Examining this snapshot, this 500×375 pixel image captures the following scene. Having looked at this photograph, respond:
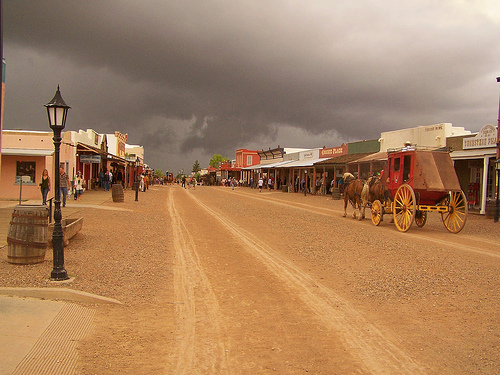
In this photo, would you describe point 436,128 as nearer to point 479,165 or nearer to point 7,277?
point 479,165

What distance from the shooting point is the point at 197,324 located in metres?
5.29

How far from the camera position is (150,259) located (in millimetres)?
8992

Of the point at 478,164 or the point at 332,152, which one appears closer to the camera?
the point at 478,164

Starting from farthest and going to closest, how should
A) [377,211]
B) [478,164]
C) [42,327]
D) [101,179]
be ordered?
[101,179]
[478,164]
[377,211]
[42,327]

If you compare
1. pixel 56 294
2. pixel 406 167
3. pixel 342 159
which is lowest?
pixel 56 294

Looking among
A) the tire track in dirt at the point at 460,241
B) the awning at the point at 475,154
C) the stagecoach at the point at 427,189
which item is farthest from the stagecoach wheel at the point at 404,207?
the awning at the point at 475,154

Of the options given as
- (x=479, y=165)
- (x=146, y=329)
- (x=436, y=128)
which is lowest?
(x=146, y=329)

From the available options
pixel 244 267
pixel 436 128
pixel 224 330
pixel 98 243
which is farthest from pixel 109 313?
pixel 436 128

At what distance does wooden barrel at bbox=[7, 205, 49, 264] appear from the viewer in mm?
7430

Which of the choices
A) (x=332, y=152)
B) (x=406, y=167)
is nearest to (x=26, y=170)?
(x=406, y=167)

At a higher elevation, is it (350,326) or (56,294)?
(56,294)

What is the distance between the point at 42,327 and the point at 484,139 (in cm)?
2066

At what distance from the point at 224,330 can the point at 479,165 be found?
23.1 meters

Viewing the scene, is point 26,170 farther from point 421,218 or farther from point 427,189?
point 427,189
